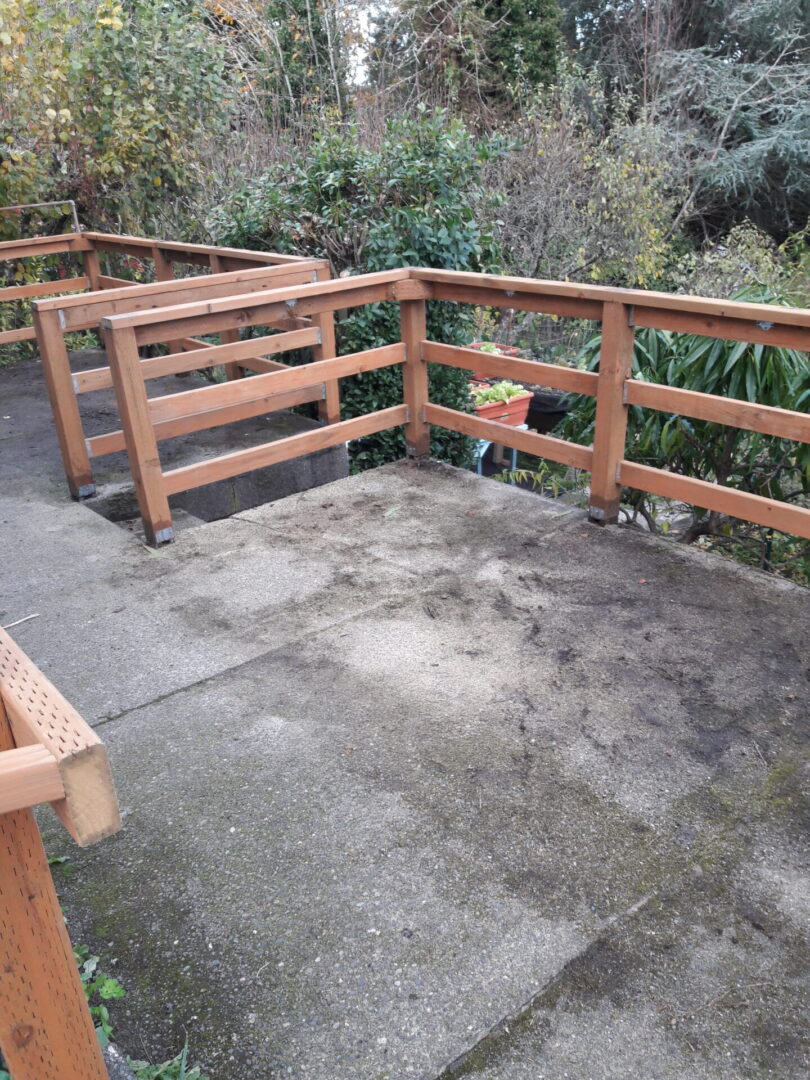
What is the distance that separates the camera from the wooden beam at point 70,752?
95 centimetres

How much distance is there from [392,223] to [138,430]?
7.78 ft

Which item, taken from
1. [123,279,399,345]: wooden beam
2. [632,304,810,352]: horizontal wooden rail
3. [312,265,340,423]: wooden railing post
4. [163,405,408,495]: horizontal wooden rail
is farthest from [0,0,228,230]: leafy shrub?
[632,304,810,352]: horizontal wooden rail

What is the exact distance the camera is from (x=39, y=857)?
43.2 inches

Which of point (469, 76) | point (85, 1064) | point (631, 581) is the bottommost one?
point (631, 581)

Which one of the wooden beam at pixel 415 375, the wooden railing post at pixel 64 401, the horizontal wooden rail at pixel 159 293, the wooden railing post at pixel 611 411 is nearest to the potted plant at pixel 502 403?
the wooden beam at pixel 415 375

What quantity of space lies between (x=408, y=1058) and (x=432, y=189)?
4806 mm

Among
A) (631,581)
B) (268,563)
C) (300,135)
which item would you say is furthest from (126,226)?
(631,581)

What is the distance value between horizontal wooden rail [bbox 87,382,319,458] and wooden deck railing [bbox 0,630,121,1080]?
9.33 feet

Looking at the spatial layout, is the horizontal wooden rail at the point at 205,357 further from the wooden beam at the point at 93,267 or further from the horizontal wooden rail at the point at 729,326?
the wooden beam at the point at 93,267

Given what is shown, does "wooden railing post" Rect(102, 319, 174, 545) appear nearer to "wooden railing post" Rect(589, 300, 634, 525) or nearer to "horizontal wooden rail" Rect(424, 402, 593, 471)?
"horizontal wooden rail" Rect(424, 402, 593, 471)

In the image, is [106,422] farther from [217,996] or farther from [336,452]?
[217,996]

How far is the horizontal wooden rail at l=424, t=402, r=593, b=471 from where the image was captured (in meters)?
3.95

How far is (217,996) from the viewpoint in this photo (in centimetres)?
185

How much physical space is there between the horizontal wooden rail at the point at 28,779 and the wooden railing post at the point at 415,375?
384 cm
